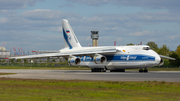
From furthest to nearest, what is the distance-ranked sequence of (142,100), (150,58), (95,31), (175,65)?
1. (95,31)
2. (175,65)
3. (150,58)
4. (142,100)

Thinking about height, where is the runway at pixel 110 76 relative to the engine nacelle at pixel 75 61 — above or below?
below

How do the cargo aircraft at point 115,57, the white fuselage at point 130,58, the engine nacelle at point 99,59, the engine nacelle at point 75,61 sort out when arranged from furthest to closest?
the engine nacelle at point 75,61, the engine nacelle at point 99,59, the cargo aircraft at point 115,57, the white fuselage at point 130,58

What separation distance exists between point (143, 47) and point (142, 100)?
96.6ft

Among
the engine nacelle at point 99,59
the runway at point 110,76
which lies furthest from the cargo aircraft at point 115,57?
the runway at point 110,76

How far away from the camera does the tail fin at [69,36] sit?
51.9m

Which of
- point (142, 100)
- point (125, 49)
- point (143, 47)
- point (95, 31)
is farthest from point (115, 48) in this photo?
point (95, 31)

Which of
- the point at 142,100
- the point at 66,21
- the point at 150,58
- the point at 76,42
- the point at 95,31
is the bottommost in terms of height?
the point at 142,100

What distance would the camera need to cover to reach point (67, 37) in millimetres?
52312

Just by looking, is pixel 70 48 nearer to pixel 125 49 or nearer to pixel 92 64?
pixel 92 64

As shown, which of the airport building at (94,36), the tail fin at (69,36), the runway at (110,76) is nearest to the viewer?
the runway at (110,76)

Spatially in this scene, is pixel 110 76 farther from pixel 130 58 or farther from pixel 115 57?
pixel 115 57

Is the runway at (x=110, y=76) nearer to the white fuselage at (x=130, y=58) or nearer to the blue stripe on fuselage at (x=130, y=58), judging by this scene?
the white fuselage at (x=130, y=58)

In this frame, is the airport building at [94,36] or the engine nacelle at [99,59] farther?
the airport building at [94,36]

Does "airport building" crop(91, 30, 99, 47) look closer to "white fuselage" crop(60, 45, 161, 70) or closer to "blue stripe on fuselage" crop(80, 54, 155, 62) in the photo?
"white fuselage" crop(60, 45, 161, 70)
